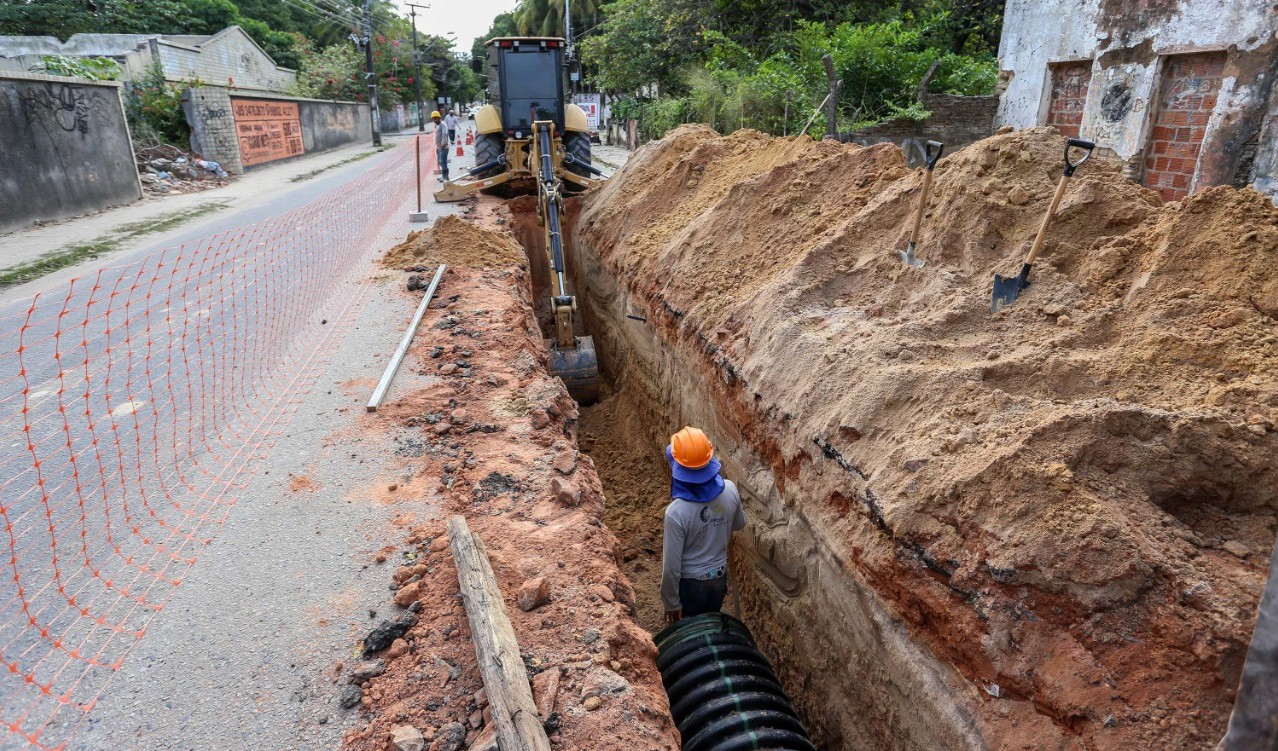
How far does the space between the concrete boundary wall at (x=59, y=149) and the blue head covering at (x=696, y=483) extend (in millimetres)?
14303

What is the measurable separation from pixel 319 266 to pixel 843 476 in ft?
27.4

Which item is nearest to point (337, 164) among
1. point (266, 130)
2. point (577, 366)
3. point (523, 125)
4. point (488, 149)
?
point (266, 130)

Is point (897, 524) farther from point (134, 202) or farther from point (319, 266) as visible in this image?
point (134, 202)

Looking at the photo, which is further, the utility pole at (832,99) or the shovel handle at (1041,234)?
the utility pole at (832,99)

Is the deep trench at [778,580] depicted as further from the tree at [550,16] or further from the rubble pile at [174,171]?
the tree at [550,16]

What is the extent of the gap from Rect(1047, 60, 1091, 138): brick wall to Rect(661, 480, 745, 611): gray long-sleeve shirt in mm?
8622

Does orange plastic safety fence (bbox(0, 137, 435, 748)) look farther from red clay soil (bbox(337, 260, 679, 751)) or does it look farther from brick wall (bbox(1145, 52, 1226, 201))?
brick wall (bbox(1145, 52, 1226, 201))

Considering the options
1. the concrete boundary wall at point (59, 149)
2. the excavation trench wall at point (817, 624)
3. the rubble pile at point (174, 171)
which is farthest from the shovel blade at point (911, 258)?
the rubble pile at point (174, 171)

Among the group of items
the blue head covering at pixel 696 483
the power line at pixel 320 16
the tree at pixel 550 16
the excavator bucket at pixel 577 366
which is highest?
the power line at pixel 320 16

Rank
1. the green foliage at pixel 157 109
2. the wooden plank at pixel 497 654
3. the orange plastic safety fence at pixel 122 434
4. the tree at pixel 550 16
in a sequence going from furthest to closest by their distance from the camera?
1. the tree at pixel 550 16
2. the green foliage at pixel 157 109
3. the orange plastic safety fence at pixel 122 434
4. the wooden plank at pixel 497 654

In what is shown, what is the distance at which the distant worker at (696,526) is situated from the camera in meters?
4.26

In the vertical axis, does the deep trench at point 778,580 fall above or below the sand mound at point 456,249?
below

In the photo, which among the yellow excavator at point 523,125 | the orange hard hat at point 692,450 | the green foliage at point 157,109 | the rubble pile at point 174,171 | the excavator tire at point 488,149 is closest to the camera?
the orange hard hat at point 692,450

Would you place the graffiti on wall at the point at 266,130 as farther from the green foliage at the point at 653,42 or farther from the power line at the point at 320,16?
the power line at the point at 320,16
